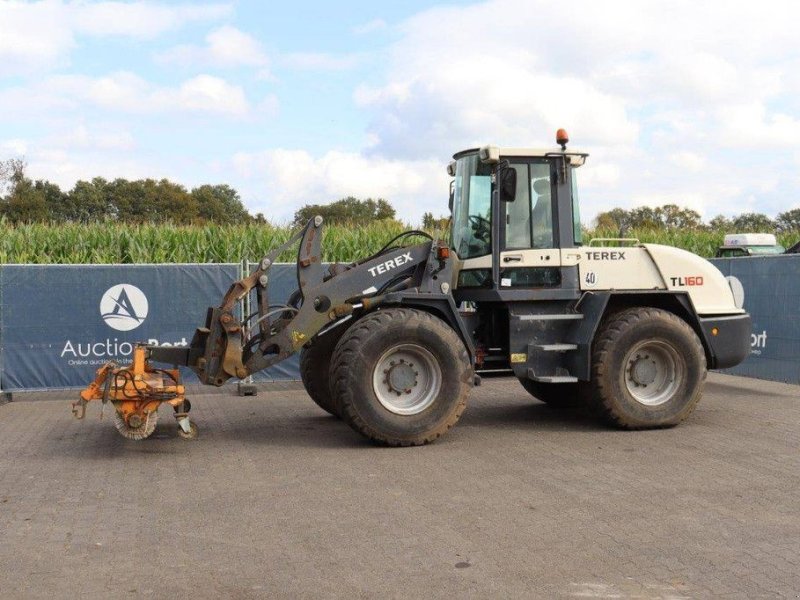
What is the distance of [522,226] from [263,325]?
3.06 m

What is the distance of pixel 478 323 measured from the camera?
10867 millimetres

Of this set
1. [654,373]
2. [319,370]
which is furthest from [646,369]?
[319,370]

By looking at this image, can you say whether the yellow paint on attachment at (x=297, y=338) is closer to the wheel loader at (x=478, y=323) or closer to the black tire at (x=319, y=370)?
the wheel loader at (x=478, y=323)

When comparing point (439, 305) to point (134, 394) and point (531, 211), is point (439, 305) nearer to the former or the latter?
point (531, 211)

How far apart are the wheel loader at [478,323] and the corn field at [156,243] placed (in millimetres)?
9101

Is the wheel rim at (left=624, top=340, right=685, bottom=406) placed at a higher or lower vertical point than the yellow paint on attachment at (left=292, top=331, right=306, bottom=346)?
lower

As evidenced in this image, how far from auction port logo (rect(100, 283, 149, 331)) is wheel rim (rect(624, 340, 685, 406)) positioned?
7.34m

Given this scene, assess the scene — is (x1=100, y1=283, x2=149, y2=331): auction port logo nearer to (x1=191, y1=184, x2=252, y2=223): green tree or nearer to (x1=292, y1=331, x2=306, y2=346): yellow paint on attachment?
(x1=292, y1=331, x2=306, y2=346): yellow paint on attachment

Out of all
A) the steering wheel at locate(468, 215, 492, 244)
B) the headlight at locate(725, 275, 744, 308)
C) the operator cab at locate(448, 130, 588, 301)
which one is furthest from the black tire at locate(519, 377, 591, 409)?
the headlight at locate(725, 275, 744, 308)

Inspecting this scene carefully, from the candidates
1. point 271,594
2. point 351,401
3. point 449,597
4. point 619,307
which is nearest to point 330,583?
point 271,594

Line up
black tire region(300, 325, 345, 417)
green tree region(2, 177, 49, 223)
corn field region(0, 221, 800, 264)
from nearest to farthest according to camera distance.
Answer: black tire region(300, 325, 345, 417) → corn field region(0, 221, 800, 264) → green tree region(2, 177, 49, 223)

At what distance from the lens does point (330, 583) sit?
5520 millimetres

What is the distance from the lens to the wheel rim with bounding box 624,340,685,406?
34.4 ft

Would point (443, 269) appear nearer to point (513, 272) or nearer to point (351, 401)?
point (513, 272)
